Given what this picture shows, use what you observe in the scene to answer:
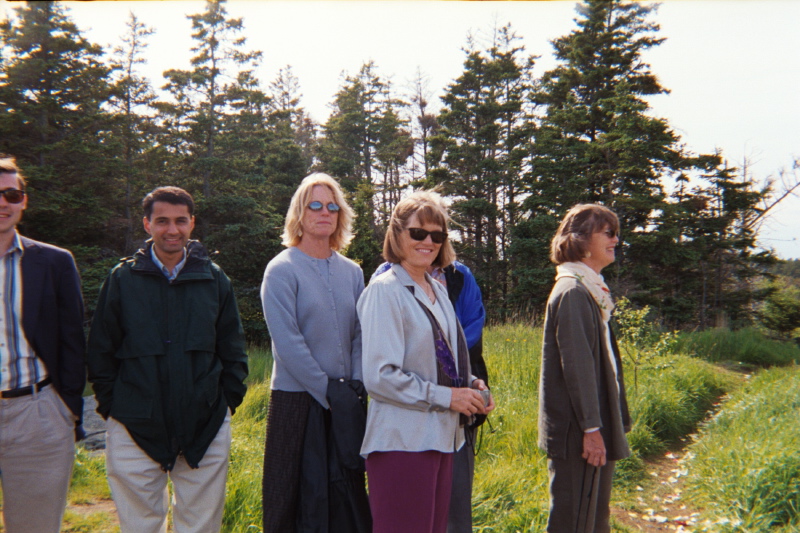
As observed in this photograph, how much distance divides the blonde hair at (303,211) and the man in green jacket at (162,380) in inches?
19.1

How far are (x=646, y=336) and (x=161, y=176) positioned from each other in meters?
16.8

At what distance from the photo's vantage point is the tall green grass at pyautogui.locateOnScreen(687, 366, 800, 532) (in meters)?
3.54

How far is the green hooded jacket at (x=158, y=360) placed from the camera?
2475mm

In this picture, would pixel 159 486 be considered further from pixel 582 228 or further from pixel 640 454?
pixel 640 454

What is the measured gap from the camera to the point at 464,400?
2.04 m

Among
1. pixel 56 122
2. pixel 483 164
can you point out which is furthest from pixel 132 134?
pixel 483 164

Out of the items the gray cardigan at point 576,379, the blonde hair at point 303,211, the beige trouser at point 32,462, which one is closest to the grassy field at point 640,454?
the gray cardigan at point 576,379

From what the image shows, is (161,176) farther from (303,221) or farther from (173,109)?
(303,221)

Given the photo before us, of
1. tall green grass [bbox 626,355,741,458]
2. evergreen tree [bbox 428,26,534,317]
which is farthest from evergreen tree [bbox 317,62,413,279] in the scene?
tall green grass [bbox 626,355,741,458]

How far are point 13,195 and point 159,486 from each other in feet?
5.09

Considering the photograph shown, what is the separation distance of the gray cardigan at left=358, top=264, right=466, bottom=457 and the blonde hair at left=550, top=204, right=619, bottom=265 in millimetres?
1100

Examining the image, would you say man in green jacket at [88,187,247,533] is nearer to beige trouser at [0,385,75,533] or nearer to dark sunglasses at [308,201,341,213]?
beige trouser at [0,385,75,533]

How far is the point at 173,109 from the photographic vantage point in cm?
1875

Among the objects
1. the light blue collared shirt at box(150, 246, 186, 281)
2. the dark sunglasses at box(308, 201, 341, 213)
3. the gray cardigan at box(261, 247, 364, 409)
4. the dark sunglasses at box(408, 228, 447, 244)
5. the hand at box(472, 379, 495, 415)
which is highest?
the dark sunglasses at box(308, 201, 341, 213)
